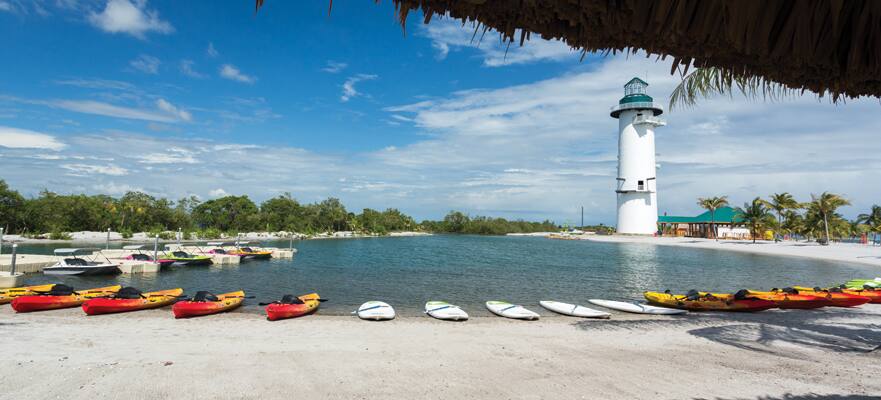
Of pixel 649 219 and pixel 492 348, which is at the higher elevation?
pixel 649 219

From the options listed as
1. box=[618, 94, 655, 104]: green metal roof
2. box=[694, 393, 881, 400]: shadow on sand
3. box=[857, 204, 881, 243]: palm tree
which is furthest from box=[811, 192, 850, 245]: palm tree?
box=[694, 393, 881, 400]: shadow on sand

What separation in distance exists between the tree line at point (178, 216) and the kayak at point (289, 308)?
5805 centimetres

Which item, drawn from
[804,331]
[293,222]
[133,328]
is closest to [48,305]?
[133,328]

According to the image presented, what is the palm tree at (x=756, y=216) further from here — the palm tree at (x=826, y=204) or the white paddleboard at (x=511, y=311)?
the white paddleboard at (x=511, y=311)

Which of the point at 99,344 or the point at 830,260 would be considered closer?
the point at 99,344

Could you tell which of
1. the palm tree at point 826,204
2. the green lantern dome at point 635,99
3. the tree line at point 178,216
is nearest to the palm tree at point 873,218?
the palm tree at point 826,204

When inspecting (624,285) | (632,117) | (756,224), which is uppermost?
(632,117)

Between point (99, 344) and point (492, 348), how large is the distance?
10699 mm

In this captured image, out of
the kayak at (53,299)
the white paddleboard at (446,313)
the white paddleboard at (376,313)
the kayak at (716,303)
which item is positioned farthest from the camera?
the kayak at (716,303)

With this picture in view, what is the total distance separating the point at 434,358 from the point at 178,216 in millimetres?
96222

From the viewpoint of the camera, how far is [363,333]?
13641mm

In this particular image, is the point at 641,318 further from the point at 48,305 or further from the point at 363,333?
the point at 48,305

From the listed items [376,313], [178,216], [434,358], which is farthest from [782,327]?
[178,216]

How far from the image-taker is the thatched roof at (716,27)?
3.71m
